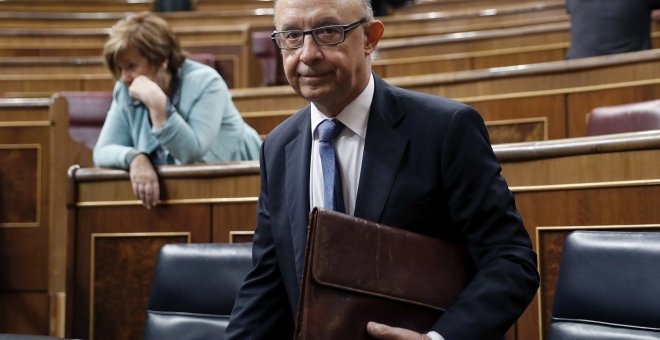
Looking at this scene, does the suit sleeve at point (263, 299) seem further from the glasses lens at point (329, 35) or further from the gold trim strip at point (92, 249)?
the gold trim strip at point (92, 249)

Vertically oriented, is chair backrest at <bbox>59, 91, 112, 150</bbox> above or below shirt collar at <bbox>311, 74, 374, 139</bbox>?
below

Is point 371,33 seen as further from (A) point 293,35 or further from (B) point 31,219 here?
(B) point 31,219

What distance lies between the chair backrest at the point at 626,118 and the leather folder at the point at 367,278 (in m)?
0.47

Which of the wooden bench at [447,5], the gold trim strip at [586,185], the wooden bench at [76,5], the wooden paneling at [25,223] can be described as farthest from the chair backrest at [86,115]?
the wooden bench at [76,5]

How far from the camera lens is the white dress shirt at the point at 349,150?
0.41 meters

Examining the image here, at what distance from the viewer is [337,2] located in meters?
0.39

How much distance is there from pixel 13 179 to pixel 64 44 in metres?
0.82

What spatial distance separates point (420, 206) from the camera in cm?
39

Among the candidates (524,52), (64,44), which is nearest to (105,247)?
(524,52)

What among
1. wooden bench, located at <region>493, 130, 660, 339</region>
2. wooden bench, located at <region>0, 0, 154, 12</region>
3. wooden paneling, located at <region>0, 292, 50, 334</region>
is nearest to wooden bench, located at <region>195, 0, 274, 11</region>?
wooden bench, located at <region>0, 0, 154, 12</region>

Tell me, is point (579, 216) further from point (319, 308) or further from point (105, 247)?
point (105, 247)

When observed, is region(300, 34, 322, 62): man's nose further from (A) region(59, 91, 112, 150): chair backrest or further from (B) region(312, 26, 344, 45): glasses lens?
(A) region(59, 91, 112, 150): chair backrest

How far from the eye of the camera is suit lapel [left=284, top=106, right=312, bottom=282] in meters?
0.41

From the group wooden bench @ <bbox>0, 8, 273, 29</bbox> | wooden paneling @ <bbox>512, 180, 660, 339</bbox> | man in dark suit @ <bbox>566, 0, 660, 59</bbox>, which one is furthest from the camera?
wooden bench @ <bbox>0, 8, 273, 29</bbox>
